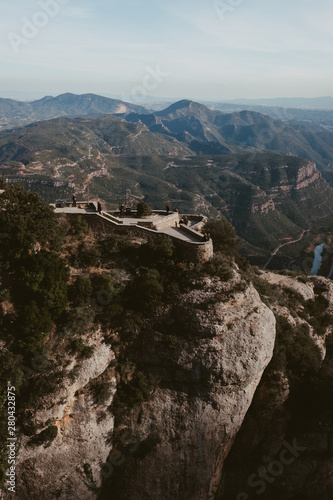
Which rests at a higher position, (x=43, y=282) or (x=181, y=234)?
(x=181, y=234)

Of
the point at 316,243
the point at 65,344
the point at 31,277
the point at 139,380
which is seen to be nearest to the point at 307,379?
the point at 139,380

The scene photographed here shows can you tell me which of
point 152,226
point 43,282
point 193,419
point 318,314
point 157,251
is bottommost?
point 193,419

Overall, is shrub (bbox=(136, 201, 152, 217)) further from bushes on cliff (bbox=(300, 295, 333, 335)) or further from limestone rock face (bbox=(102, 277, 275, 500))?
bushes on cliff (bbox=(300, 295, 333, 335))

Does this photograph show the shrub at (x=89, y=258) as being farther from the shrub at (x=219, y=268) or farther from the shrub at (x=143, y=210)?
the shrub at (x=219, y=268)

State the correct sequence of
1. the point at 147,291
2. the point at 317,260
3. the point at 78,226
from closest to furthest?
A: the point at 147,291, the point at 78,226, the point at 317,260

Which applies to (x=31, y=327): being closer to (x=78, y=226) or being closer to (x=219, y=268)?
(x=78, y=226)

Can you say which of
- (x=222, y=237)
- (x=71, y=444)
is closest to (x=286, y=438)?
(x=71, y=444)
